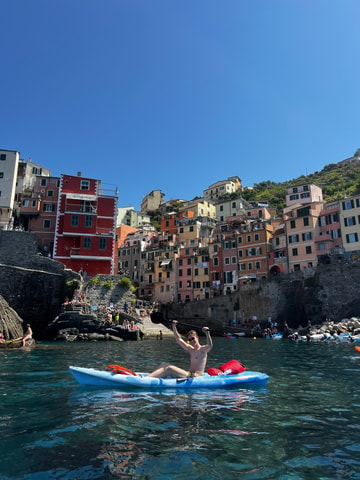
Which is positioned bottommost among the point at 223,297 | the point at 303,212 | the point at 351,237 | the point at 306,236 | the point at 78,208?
the point at 223,297

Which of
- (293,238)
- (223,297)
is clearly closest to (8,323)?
(223,297)

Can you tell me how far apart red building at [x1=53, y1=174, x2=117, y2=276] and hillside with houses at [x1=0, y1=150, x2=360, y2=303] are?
0.38ft

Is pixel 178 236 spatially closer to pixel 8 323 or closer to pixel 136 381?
pixel 8 323

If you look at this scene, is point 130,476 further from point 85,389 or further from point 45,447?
point 85,389

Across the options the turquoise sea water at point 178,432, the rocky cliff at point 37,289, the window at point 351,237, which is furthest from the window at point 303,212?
the turquoise sea water at point 178,432

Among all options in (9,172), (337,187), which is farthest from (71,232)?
(337,187)

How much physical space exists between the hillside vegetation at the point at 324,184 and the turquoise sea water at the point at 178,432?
70.1 metres

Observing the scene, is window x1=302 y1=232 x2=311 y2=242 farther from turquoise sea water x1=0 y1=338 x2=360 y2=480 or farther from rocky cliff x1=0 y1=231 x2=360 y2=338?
turquoise sea water x1=0 y1=338 x2=360 y2=480

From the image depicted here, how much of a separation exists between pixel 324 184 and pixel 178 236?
47491 millimetres

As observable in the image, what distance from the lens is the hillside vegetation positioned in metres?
83.5

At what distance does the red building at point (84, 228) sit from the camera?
137ft

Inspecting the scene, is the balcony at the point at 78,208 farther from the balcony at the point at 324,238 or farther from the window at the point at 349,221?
the window at the point at 349,221

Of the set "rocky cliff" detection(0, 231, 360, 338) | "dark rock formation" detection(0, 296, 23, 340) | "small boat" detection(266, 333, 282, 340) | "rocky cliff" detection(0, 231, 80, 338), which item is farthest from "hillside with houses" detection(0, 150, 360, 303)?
"dark rock formation" detection(0, 296, 23, 340)

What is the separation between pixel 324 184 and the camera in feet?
308
